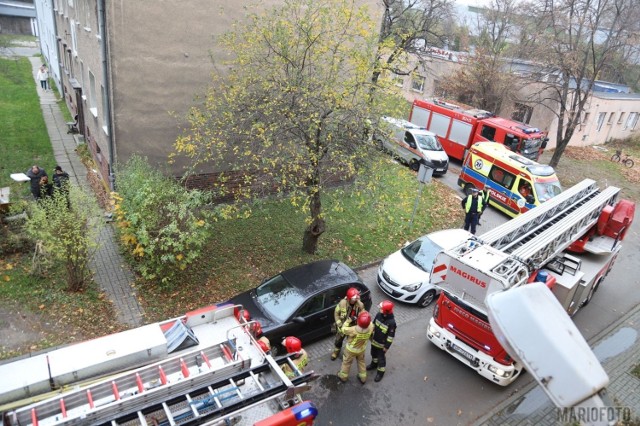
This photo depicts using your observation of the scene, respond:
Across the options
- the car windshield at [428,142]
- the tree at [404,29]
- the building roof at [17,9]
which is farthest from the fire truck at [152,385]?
the building roof at [17,9]

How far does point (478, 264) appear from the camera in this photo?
6.90 metres

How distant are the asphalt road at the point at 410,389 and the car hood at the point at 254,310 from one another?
1153 mm

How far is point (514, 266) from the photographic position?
7020 mm

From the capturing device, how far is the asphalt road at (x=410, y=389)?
7242 millimetres

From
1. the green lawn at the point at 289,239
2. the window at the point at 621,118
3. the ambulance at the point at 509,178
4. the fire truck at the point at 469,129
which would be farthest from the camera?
the window at the point at 621,118

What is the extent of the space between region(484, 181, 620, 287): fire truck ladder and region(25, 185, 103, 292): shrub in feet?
23.6

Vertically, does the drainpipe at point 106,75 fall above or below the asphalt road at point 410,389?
above

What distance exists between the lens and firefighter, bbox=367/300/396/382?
738 centimetres

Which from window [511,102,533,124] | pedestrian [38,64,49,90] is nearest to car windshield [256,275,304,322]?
pedestrian [38,64,49,90]

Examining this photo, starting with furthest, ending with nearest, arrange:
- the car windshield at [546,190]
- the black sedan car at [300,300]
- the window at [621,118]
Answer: the window at [621,118] → the car windshield at [546,190] → the black sedan car at [300,300]

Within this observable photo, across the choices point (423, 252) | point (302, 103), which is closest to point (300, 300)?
point (423, 252)

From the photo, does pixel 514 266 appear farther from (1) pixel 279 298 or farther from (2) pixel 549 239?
(1) pixel 279 298

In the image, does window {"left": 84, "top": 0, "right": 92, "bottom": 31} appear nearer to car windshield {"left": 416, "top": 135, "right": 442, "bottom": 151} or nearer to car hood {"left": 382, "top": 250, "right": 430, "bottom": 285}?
car hood {"left": 382, "top": 250, "right": 430, "bottom": 285}

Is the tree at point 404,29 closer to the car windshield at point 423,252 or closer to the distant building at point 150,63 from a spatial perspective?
the distant building at point 150,63
